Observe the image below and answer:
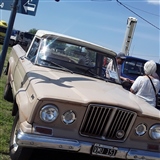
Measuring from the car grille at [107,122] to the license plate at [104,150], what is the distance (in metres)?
0.14

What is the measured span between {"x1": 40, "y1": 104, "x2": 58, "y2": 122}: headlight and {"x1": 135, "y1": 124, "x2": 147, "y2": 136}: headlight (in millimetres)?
1163

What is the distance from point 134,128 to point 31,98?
141cm

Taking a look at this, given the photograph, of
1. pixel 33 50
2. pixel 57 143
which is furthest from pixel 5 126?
pixel 57 143

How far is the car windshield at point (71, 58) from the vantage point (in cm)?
520

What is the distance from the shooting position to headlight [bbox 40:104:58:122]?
3.70 m

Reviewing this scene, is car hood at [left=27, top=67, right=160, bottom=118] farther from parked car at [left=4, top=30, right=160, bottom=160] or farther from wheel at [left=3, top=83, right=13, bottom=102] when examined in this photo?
wheel at [left=3, top=83, right=13, bottom=102]

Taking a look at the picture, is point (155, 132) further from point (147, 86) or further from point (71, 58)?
point (71, 58)

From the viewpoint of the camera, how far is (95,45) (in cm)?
583

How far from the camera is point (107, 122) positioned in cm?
396

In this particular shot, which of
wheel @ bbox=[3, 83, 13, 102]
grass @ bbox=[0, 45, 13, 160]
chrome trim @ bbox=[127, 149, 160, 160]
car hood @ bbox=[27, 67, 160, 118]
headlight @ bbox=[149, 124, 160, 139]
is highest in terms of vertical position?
car hood @ bbox=[27, 67, 160, 118]

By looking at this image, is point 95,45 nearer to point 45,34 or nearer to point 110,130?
point 45,34

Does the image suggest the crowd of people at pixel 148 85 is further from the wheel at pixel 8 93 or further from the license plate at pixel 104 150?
the wheel at pixel 8 93

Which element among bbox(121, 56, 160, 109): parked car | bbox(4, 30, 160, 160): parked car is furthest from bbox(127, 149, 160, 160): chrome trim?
bbox(121, 56, 160, 109): parked car

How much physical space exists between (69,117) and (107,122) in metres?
0.50
